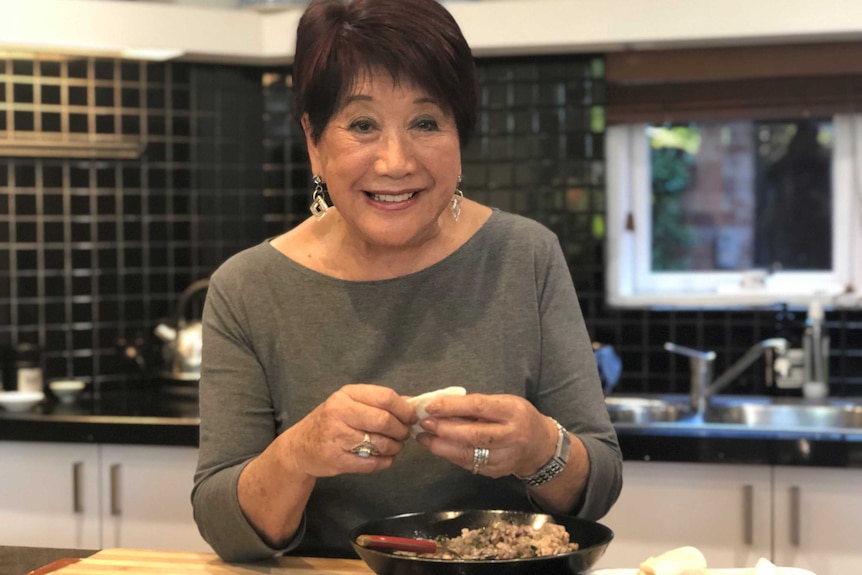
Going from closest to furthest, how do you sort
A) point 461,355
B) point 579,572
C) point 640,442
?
point 579,572 < point 461,355 < point 640,442

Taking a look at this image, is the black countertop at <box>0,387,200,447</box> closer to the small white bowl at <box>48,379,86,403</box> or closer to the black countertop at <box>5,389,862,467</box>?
the black countertop at <box>5,389,862,467</box>

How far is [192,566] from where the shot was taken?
142 cm

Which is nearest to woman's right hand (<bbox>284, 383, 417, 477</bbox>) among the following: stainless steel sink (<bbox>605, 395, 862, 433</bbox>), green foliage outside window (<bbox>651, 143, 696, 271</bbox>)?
stainless steel sink (<bbox>605, 395, 862, 433</bbox>)

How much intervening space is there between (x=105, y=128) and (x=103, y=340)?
62cm

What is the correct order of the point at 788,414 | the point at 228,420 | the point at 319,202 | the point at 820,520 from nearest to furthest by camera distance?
the point at 228,420
the point at 319,202
the point at 820,520
the point at 788,414

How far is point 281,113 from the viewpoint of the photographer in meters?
3.44

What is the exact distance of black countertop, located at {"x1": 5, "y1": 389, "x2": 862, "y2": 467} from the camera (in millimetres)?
2494

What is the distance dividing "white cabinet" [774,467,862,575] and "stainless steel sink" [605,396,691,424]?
0.55 m

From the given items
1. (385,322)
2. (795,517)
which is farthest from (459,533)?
(795,517)

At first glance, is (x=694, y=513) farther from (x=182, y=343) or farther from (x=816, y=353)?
(x=182, y=343)

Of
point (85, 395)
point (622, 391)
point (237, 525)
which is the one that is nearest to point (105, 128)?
point (85, 395)

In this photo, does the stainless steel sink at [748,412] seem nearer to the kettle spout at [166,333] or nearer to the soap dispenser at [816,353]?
the soap dispenser at [816,353]

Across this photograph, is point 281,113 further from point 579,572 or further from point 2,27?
point 579,572

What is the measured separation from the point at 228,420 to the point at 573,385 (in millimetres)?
449
